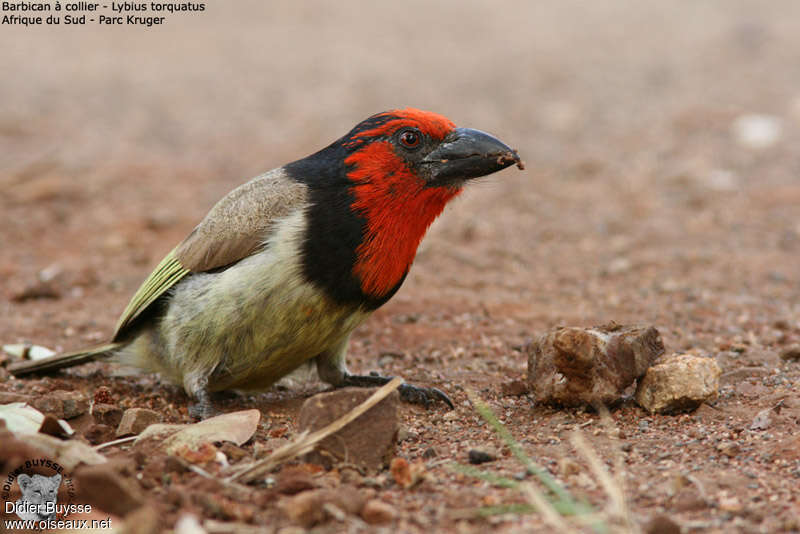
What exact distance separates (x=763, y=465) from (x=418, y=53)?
11.5 m

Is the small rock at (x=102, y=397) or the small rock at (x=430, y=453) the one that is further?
the small rock at (x=102, y=397)

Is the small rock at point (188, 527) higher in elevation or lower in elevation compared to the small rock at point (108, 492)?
lower

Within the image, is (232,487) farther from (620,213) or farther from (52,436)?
(620,213)

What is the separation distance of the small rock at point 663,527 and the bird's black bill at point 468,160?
1.95 metres

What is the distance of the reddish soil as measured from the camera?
3.10m

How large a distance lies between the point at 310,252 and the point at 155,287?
100cm

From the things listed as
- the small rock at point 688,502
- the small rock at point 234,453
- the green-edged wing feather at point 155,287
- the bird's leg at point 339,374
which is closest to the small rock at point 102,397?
the green-edged wing feather at point 155,287

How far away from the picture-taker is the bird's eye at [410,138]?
4.03m

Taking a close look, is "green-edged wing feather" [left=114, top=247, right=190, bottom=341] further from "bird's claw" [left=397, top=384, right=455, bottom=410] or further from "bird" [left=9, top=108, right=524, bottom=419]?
"bird's claw" [left=397, top=384, right=455, bottom=410]

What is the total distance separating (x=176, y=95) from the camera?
1235 centimetres

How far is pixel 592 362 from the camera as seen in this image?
3547 millimetres

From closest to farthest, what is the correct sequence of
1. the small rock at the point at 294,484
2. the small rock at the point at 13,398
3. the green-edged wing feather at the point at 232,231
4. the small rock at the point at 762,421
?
1. the small rock at the point at 294,484
2. the small rock at the point at 762,421
3. the small rock at the point at 13,398
4. the green-edged wing feather at the point at 232,231

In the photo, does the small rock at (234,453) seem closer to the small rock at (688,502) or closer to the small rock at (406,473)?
the small rock at (406,473)

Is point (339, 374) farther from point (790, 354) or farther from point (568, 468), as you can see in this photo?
point (790, 354)
